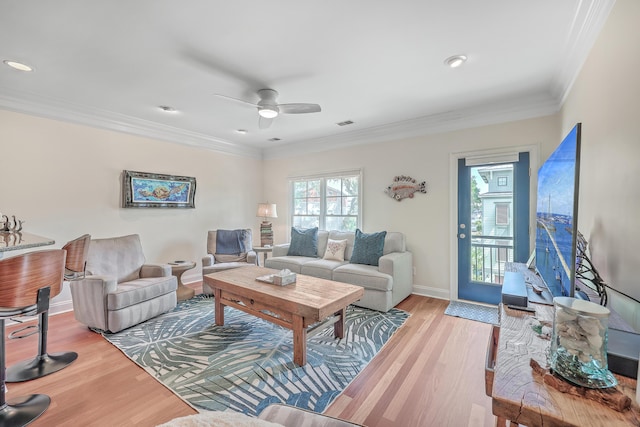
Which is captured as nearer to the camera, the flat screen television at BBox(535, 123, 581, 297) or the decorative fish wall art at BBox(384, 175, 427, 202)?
the flat screen television at BBox(535, 123, 581, 297)

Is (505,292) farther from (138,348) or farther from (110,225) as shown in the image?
(110,225)

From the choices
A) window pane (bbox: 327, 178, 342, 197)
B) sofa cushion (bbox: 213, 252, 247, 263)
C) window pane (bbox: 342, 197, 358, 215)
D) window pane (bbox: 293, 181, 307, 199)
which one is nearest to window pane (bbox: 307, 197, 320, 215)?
window pane (bbox: 293, 181, 307, 199)

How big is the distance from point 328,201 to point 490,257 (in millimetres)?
2672

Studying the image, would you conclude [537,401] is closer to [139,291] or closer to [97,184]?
[139,291]

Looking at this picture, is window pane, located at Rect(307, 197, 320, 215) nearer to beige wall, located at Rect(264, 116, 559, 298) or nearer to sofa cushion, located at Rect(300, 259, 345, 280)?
beige wall, located at Rect(264, 116, 559, 298)

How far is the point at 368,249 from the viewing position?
382cm

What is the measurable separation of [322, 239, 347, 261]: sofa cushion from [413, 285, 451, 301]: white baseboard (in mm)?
1175

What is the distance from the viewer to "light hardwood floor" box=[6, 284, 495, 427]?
1684 millimetres

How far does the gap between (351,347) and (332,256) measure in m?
1.80

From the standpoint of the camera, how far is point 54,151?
3307 mm

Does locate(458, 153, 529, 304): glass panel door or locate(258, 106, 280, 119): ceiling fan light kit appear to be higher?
locate(258, 106, 280, 119): ceiling fan light kit

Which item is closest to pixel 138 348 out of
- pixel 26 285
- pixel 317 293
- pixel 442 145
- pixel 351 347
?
pixel 26 285

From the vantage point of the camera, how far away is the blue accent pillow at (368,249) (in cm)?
376

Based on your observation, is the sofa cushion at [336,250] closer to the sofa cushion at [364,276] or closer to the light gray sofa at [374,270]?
the light gray sofa at [374,270]
